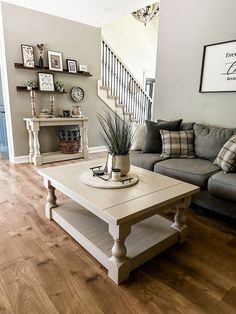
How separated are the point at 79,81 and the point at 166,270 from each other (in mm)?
3947

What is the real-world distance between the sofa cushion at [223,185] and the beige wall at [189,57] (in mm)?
1019

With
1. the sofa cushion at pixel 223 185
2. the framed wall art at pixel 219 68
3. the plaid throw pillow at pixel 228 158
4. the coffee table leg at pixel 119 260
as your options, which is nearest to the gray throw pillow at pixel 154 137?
the framed wall art at pixel 219 68

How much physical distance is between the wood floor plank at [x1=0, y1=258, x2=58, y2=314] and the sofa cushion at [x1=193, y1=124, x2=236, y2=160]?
2.14 meters

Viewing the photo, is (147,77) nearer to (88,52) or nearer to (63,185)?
(88,52)

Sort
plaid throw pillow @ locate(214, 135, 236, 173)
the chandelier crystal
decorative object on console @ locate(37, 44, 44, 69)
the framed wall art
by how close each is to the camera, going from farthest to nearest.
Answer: the chandelier crystal, decorative object on console @ locate(37, 44, 44, 69), the framed wall art, plaid throw pillow @ locate(214, 135, 236, 173)

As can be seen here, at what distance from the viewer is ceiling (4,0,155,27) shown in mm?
3490

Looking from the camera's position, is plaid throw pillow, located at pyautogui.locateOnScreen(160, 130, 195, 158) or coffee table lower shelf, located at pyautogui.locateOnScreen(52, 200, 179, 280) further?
plaid throw pillow, located at pyautogui.locateOnScreen(160, 130, 195, 158)

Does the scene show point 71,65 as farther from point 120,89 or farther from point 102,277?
point 102,277

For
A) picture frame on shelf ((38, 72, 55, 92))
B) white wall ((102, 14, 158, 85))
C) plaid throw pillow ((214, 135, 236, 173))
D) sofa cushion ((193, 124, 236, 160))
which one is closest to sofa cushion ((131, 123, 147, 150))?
sofa cushion ((193, 124, 236, 160))

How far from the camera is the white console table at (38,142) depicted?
12.2 ft

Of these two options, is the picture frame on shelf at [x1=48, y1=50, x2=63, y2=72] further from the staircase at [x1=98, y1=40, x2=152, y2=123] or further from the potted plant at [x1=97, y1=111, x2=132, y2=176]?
the potted plant at [x1=97, y1=111, x2=132, y2=176]

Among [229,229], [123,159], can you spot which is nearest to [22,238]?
[123,159]

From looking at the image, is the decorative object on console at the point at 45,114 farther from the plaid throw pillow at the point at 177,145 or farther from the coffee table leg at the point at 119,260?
the coffee table leg at the point at 119,260

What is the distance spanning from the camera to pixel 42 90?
3.93 metres
